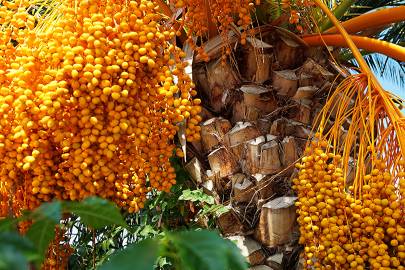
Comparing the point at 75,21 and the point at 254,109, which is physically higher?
the point at 75,21

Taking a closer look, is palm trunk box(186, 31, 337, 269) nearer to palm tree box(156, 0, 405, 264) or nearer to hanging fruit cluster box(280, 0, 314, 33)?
palm tree box(156, 0, 405, 264)

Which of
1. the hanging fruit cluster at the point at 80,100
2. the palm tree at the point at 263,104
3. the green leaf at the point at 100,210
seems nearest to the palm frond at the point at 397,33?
the palm tree at the point at 263,104

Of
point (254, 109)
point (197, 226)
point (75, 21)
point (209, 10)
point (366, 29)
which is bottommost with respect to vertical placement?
point (197, 226)

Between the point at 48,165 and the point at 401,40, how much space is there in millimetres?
3307

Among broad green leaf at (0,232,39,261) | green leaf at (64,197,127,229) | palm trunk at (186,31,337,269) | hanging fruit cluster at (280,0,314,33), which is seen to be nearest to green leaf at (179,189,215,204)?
palm trunk at (186,31,337,269)

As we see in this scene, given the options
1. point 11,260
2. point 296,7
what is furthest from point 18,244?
point 296,7

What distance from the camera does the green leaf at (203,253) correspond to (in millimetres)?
715

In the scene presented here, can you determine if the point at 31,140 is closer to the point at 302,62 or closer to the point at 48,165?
the point at 48,165

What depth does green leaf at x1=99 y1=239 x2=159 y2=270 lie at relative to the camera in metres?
0.68

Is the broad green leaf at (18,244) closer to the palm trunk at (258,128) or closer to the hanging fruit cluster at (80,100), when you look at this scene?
the hanging fruit cluster at (80,100)

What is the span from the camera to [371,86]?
2283 mm

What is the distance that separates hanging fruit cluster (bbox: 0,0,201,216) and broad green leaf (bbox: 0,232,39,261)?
944mm

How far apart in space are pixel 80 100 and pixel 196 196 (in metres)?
1.02

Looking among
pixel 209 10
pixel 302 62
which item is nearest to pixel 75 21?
pixel 209 10
